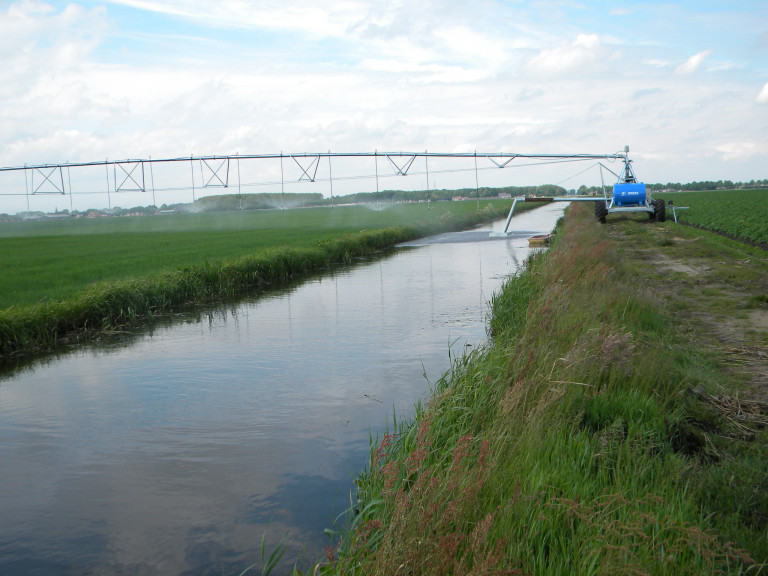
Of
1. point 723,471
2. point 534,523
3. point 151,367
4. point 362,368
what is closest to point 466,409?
point 723,471

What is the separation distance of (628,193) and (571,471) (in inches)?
1265

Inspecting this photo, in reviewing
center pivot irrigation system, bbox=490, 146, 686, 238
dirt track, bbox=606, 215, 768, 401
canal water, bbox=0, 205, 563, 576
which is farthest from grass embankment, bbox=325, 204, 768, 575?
center pivot irrigation system, bbox=490, 146, 686, 238

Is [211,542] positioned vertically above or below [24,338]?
below

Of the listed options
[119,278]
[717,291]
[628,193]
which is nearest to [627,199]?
[628,193]

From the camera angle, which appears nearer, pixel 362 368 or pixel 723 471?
pixel 723 471

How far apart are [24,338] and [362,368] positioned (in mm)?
6511

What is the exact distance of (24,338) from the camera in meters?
12.3

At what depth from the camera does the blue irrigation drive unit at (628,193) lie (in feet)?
111

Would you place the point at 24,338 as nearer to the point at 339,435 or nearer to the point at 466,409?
the point at 339,435

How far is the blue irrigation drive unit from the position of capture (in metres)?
33.9

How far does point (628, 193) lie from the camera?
33.9 metres

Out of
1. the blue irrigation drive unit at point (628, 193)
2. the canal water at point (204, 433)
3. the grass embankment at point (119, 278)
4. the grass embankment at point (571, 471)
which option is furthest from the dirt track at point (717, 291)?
the grass embankment at point (119, 278)

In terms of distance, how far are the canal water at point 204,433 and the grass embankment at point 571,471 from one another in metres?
1.11

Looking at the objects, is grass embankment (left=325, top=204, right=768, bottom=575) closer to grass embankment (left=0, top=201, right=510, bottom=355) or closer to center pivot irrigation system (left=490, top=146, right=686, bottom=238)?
grass embankment (left=0, top=201, right=510, bottom=355)
